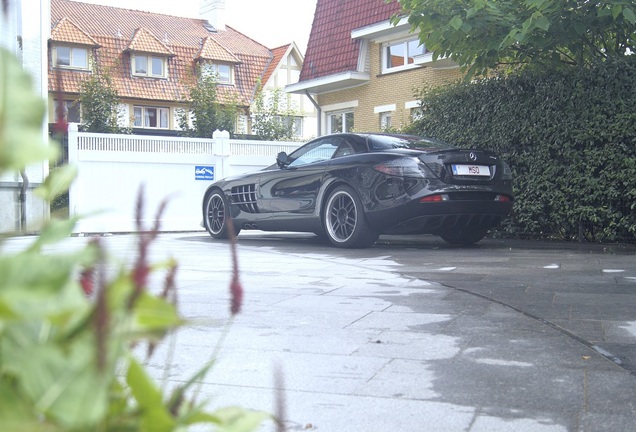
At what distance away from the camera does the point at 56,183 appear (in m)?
1.02

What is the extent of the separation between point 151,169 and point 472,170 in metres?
9.35

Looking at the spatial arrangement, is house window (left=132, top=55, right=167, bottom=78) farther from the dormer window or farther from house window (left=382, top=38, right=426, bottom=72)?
house window (left=382, top=38, right=426, bottom=72)

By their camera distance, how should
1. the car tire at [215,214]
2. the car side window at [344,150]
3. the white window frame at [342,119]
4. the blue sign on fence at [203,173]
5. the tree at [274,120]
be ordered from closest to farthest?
the car side window at [344,150] → the car tire at [215,214] → the blue sign on fence at [203,173] → the white window frame at [342,119] → the tree at [274,120]

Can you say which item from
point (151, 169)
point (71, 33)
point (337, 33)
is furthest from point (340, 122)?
point (71, 33)

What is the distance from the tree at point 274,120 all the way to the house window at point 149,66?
633 inches

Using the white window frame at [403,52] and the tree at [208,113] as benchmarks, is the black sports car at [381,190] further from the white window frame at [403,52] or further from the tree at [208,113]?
the tree at [208,113]

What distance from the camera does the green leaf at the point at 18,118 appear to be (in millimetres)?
646

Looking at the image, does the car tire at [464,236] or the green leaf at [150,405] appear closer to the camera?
the green leaf at [150,405]

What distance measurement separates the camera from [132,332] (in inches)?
30.1

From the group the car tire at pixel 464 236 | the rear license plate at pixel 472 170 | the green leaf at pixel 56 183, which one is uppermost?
the green leaf at pixel 56 183

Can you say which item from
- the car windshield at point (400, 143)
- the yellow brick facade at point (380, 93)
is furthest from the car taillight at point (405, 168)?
the yellow brick facade at point (380, 93)

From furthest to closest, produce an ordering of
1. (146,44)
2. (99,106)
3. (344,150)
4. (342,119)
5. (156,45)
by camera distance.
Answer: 1. (156,45)
2. (146,44)
3. (99,106)
4. (342,119)
5. (344,150)

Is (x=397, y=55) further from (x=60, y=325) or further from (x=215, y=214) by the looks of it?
(x=60, y=325)

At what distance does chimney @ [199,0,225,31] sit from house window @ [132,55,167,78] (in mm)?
8060
